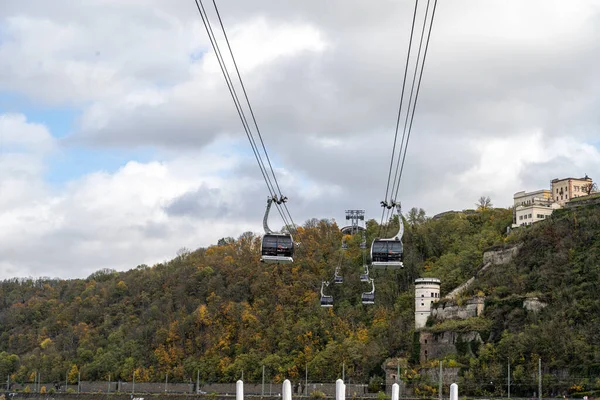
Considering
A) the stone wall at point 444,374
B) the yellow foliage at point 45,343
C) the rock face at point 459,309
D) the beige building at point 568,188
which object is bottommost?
the stone wall at point 444,374

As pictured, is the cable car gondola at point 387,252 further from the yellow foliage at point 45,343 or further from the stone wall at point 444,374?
the yellow foliage at point 45,343

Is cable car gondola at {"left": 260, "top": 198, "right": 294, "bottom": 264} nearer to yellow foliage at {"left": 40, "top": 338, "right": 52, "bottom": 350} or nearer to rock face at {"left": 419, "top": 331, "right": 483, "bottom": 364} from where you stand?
rock face at {"left": 419, "top": 331, "right": 483, "bottom": 364}

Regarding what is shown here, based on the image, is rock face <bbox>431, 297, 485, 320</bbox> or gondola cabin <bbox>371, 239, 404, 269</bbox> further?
rock face <bbox>431, 297, 485, 320</bbox>

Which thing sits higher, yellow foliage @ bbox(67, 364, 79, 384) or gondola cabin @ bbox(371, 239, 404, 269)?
gondola cabin @ bbox(371, 239, 404, 269)

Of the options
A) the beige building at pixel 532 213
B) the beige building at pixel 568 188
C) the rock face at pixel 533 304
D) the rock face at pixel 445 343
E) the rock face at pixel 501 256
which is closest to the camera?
the rock face at pixel 445 343

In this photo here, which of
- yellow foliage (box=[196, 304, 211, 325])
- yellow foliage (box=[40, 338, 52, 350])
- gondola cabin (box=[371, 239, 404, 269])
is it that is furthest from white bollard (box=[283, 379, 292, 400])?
yellow foliage (box=[40, 338, 52, 350])

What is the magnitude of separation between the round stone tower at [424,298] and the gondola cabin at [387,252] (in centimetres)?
6696

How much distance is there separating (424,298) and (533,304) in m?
16.3

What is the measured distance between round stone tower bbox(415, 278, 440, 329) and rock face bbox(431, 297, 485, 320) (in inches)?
71.8

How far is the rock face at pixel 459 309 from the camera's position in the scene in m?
122

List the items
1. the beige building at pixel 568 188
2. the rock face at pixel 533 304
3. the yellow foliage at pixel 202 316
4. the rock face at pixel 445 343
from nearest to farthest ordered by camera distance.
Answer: the rock face at pixel 445 343 → the rock face at pixel 533 304 → the beige building at pixel 568 188 → the yellow foliage at pixel 202 316

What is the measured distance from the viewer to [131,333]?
→ 179750mm

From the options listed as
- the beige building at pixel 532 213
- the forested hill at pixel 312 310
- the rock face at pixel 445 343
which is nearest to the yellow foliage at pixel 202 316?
the forested hill at pixel 312 310

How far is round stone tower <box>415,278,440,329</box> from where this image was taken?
127 m
